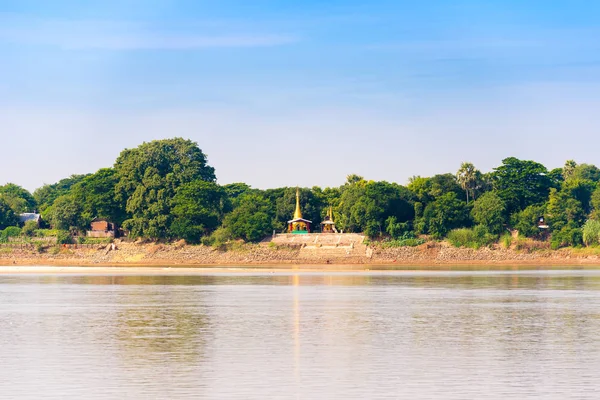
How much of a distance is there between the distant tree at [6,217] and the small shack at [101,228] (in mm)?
17846

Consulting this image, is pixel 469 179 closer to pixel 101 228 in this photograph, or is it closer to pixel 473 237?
pixel 473 237

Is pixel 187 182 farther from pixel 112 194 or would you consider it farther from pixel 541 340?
pixel 541 340

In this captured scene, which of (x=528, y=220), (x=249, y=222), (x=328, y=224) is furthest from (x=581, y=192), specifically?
(x=249, y=222)

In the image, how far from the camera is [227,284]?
7375 centimetres

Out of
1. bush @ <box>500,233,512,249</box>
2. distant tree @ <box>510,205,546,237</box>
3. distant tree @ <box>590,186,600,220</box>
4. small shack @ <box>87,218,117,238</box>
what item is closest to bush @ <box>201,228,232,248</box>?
small shack @ <box>87,218,117,238</box>

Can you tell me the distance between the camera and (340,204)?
457ft

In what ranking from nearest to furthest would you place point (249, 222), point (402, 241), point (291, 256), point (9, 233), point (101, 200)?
point (402, 241), point (291, 256), point (249, 222), point (101, 200), point (9, 233)

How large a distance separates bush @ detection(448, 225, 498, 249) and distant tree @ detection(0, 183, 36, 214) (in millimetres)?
76560

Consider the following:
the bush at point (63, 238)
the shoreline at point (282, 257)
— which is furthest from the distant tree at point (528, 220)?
the bush at point (63, 238)

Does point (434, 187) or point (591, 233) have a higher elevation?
point (434, 187)

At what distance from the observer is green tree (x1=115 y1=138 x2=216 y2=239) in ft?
448

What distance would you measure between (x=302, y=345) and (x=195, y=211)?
10189 centimetres

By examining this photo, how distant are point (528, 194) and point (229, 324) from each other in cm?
9717

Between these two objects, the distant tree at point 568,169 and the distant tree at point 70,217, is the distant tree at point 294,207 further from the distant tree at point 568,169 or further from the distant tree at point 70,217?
the distant tree at point 568,169
